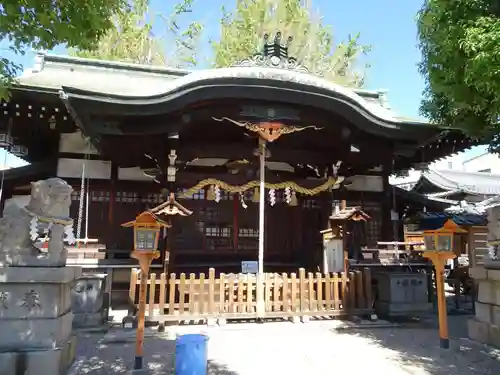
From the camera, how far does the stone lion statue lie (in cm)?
480

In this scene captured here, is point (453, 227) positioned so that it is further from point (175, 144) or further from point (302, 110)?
point (175, 144)

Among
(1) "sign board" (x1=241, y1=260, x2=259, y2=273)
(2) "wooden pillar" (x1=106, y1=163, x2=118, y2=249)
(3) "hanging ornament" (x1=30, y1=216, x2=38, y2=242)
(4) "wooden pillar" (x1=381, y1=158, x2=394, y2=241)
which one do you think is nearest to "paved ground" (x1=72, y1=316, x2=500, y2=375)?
(1) "sign board" (x1=241, y1=260, x2=259, y2=273)

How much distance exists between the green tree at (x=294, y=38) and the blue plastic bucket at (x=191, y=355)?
759 inches

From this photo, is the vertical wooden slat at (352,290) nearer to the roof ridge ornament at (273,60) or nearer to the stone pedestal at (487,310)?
the stone pedestal at (487,310)

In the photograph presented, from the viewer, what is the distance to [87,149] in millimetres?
10555

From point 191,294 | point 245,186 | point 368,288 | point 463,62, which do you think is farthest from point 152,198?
point 463,62

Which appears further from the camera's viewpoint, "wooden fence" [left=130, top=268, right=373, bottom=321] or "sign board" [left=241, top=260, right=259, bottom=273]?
"sign board" [left=241, top=260, right=259, bottom=273]

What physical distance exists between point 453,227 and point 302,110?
420 cm

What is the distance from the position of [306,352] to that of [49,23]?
5692mm

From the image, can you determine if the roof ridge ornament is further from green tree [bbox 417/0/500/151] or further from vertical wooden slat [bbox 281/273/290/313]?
vertical wooden slat [bbox 281/273/290/313]

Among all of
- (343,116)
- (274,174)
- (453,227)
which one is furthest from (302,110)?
(453,227)

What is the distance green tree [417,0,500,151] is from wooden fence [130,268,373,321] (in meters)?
3.96

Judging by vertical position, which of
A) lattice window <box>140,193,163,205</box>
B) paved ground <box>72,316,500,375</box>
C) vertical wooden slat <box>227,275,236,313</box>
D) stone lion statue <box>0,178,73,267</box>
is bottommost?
paved ground <box>72,316,500,375</box>

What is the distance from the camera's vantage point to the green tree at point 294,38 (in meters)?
22.2
